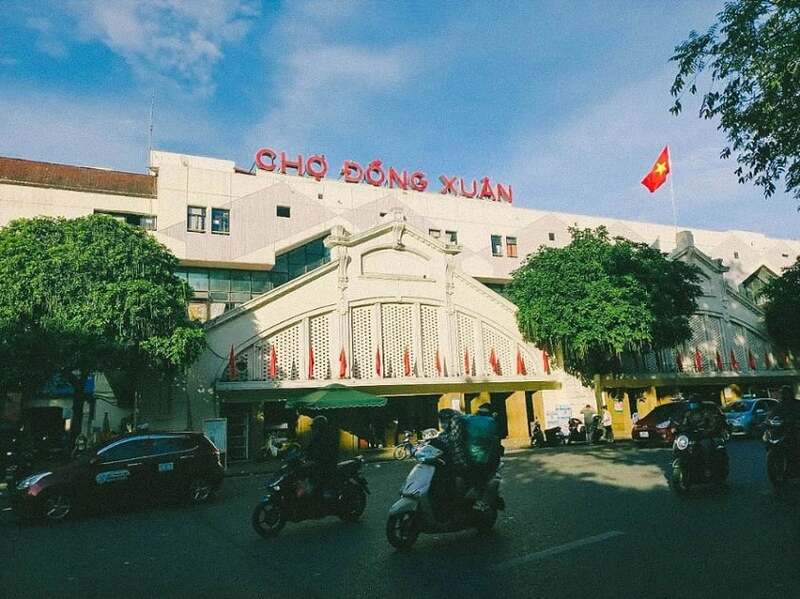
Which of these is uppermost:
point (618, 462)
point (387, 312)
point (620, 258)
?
point (620, 258)

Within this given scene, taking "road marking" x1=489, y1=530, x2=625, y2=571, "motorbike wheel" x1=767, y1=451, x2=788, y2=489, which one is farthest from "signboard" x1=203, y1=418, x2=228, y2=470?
"motorbike wheel" x1=767, y1=451, x2=788, y2=489

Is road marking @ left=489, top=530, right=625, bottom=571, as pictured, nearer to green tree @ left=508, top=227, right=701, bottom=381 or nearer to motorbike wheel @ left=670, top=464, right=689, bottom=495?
motorbike wheel @ left=670, top=464, right=689, bottom=495

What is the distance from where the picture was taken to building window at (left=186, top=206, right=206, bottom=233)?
30.5 m

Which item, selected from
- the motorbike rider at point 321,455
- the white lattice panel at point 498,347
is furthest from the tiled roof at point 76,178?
the motorbike rider at point 321,455

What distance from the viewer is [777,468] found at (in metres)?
10.3

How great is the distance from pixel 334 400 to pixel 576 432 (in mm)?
12078

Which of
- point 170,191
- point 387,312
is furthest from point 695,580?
point 170,191

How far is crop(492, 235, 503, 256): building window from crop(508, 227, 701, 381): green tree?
936 centimetres

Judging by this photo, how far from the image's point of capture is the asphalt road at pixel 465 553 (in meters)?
5.47

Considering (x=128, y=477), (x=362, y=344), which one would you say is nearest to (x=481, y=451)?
(x=128, y=477)

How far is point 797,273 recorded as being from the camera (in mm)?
37469

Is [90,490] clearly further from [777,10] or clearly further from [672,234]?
[672,234]

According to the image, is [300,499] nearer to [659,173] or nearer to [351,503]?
[351,503]

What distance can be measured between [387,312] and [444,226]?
42.7ft
